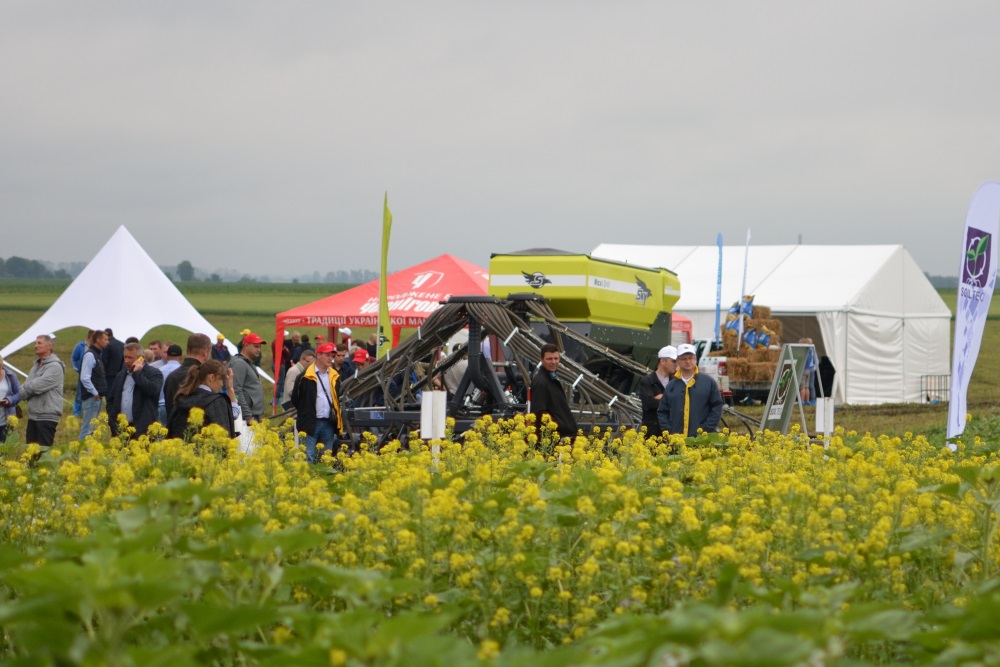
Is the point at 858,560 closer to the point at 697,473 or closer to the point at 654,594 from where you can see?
the point at 654,594

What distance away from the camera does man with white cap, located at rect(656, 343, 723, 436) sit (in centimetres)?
1072

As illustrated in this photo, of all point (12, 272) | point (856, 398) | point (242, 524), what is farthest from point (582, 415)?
point (12, 272)

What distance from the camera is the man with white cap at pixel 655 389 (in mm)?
11586

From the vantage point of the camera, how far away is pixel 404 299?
24.9m

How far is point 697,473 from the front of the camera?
6676 millimetres

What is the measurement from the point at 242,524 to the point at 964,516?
3130mm

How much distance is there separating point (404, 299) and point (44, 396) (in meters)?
11.9

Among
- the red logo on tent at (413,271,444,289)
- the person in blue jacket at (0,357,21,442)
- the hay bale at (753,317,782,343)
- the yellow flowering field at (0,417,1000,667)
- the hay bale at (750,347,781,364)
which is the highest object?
the red logo on tent at (413,271,444,289)

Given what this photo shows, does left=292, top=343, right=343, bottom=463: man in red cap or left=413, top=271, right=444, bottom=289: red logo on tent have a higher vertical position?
left=413, top=271, right=444, bottom=289: red logo on tent

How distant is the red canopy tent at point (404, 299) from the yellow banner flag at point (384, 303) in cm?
600

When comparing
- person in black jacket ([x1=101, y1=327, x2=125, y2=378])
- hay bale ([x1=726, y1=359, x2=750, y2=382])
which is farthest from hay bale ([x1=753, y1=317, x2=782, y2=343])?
person in black jacket ([x1=101, y1=327, x2=125, y2=378])

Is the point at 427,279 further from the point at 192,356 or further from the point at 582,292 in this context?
the point at 192,356

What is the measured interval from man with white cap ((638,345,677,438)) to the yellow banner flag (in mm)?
5558

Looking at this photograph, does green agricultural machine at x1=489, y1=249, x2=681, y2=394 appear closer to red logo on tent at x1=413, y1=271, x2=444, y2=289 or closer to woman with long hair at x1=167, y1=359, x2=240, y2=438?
woman with long hair at x1=167, y1=359, x2=240, y2=438
